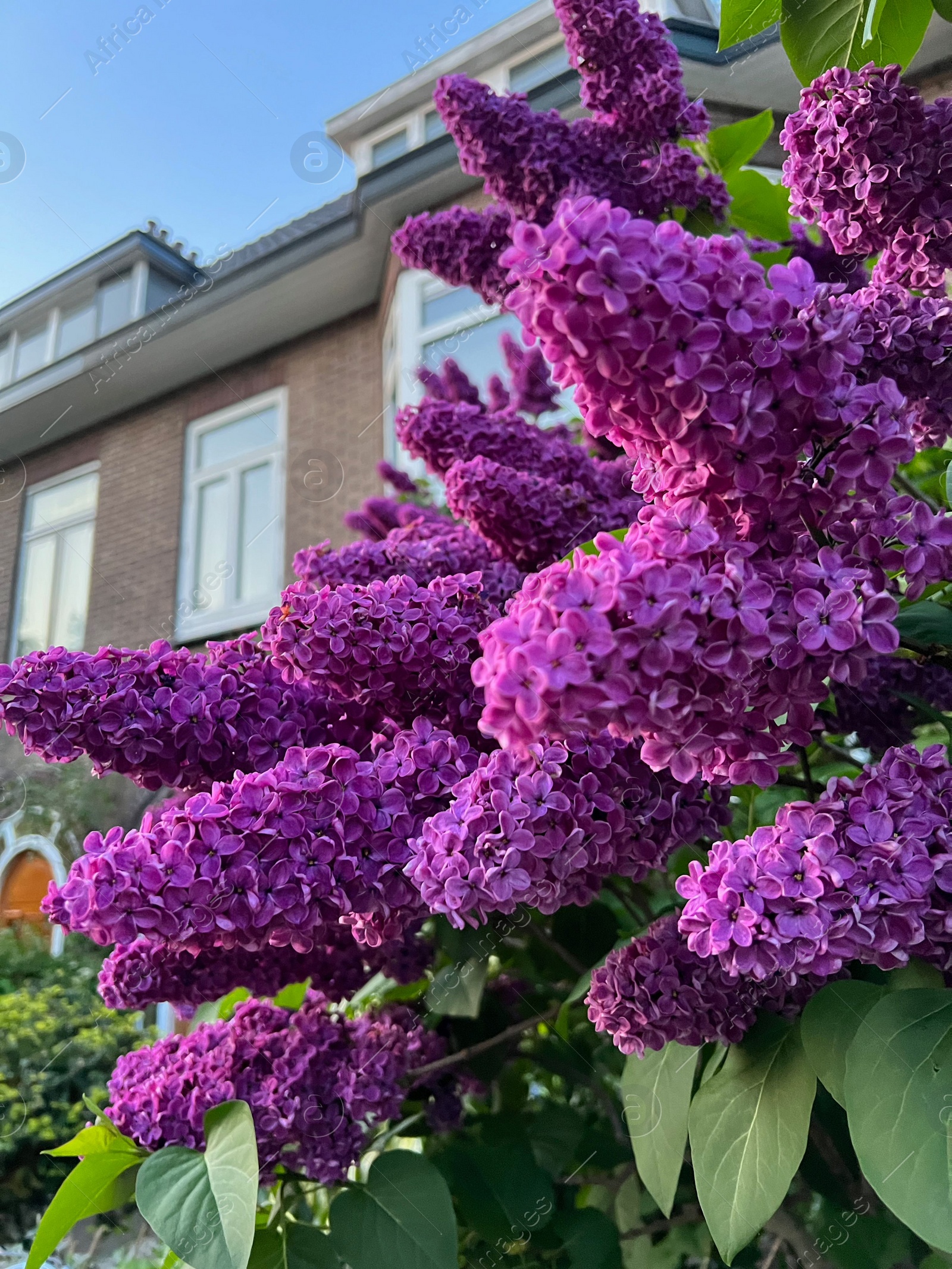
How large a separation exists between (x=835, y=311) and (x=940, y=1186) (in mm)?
271

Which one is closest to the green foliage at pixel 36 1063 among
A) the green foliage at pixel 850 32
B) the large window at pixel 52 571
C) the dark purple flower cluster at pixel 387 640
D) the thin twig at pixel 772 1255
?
the large window at pixel 52 571

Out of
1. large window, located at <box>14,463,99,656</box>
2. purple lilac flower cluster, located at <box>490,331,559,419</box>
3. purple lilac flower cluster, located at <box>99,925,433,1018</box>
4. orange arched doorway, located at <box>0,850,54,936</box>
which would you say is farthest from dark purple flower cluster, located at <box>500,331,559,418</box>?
orange arched doorway, located at <box>0,850,54,936</box>

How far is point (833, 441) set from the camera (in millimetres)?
302

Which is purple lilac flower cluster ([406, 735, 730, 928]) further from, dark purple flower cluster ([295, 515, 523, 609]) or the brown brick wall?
the brown brick wall

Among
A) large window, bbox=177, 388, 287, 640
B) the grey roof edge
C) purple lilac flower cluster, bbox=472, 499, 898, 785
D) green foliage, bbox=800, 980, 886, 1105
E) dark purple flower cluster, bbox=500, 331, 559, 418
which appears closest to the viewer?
purple lilac flower cluster, bbox=472, 499, 898, 785

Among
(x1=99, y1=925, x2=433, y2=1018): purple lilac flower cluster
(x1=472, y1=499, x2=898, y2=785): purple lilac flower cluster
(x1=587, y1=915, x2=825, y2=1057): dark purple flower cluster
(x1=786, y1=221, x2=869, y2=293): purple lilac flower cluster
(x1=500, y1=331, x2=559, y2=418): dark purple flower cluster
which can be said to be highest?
(x1=500, y1=331, x2=559, y2=418): dark purple flower cluster

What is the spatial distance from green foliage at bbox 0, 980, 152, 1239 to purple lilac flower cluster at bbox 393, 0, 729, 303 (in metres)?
1.37

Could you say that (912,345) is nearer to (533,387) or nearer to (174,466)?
(533,387)

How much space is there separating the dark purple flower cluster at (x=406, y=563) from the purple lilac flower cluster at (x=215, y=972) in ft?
0.60

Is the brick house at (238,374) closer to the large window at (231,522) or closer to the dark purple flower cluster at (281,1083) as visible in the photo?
the large window at (231,522)

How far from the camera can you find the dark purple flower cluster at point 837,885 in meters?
0.30

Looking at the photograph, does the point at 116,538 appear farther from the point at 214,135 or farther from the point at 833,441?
the point at 833,441

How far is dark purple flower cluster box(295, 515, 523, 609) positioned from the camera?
0.51m

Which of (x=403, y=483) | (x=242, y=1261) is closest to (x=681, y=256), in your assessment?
(x=242, y=1261)
